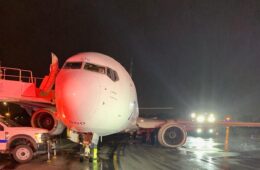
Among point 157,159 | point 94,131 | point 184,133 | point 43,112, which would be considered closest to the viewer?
point 94,131

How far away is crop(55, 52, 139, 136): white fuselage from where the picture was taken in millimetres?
10609

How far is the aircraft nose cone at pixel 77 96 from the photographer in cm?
1051

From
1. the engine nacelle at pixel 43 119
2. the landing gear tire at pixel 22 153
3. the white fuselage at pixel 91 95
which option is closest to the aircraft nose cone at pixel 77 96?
the white fuselage at pixel 91 95

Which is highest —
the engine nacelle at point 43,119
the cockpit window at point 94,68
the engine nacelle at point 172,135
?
the cockpit window at point 94,68

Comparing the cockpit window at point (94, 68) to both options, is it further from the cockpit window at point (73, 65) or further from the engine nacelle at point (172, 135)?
the engine nacelle at point (172, 135)

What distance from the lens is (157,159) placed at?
50.5 feet

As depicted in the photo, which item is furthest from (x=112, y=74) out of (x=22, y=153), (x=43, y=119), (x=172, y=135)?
(x=172, y=135)

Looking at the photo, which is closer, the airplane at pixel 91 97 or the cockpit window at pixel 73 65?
the airplane at pixel 91 97

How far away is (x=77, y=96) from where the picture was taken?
10.5 meters

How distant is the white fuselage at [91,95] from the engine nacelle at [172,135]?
27.4 ft

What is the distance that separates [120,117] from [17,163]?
4.77 metres

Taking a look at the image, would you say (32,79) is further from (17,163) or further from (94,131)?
(94,131)

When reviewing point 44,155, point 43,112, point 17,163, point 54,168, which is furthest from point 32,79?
point 54,168

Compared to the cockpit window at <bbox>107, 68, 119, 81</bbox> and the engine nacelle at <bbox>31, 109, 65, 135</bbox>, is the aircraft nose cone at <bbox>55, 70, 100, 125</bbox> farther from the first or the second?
the engine nacelle at <bbox>31, 109, 65, 135</bbox>
